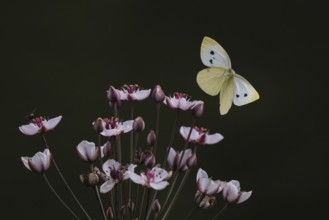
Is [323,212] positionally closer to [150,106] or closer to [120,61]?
[150,106]

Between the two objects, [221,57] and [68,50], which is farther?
[68,50]

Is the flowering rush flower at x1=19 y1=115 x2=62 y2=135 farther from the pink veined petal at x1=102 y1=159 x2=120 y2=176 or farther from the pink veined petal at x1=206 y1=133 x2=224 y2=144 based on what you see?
the pink veined petal at x1=206 y1=133 x2=224 y2=144

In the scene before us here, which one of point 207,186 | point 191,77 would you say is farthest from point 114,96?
point 191,77

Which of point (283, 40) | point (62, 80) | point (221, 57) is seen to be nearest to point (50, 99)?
point (62, 80)

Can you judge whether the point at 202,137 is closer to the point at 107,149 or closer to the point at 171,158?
the point at 171,158

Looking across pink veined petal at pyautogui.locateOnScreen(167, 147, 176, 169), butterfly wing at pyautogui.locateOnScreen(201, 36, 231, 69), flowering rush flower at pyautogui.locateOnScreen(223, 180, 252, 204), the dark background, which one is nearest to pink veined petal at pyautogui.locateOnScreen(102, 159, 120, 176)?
pink veined petal at pyautogui.locateOnScreen(167, 147, 176, 169)

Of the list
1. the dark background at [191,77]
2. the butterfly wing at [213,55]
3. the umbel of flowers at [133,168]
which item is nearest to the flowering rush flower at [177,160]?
the umbel of flowers at [133,168]
